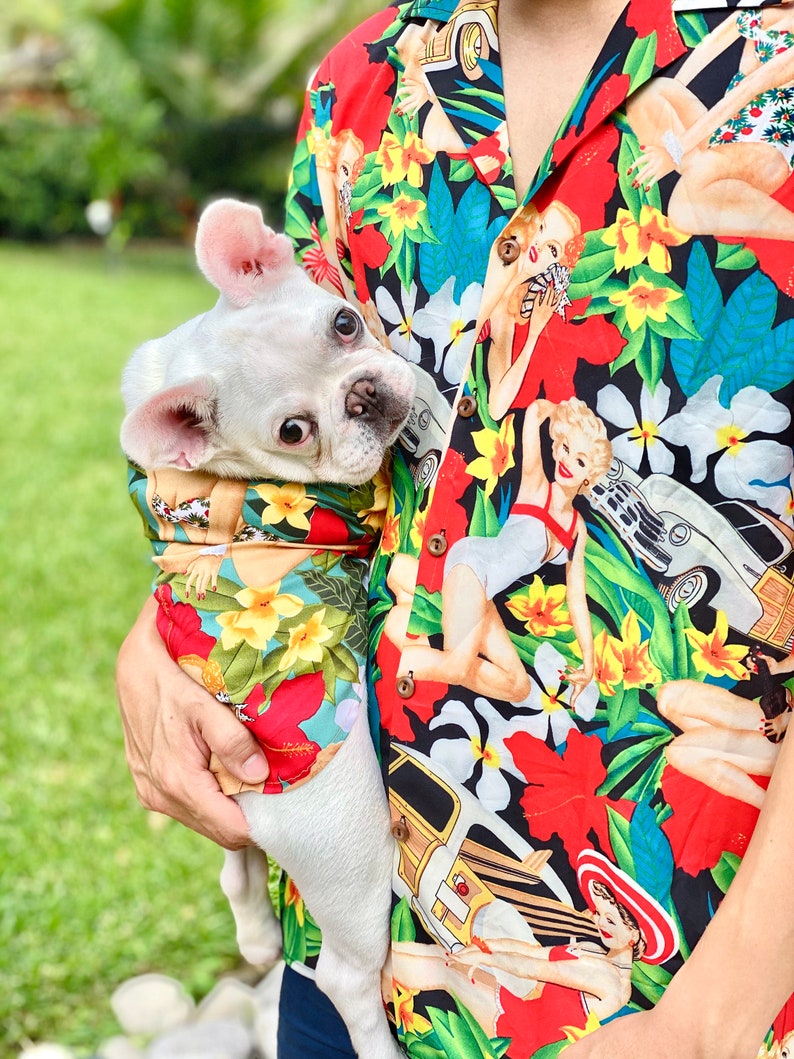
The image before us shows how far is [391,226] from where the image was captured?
4.40 feet

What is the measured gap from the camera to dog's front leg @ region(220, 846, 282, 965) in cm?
165

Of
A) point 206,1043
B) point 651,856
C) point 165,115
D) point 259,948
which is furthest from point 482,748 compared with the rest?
point 165,115

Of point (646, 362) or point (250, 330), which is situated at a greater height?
point (646, 362)

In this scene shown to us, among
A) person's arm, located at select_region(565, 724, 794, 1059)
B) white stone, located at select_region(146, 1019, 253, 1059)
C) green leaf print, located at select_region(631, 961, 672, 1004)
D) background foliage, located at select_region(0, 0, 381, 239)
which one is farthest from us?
background foliage, located at select_region(0, 0, 381, 239)

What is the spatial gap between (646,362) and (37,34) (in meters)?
20.3

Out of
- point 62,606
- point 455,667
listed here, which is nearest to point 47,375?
point 62,606

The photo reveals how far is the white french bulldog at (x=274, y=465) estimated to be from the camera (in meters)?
1.41

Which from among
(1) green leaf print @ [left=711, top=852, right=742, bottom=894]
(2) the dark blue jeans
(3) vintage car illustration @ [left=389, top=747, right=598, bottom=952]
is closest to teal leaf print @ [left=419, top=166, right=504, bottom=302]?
(3) vintage car illustration @ [left=389, top=747, right=598, bottom=952]

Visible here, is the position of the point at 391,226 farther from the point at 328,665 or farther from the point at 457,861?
the point at 457,861

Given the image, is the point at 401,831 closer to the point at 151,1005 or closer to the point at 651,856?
the point at 651,856

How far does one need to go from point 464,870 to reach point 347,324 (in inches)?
30.2

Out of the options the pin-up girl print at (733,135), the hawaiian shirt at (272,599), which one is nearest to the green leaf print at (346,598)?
the hawaiian shirt at (272,599)

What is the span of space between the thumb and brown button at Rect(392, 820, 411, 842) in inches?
7.5

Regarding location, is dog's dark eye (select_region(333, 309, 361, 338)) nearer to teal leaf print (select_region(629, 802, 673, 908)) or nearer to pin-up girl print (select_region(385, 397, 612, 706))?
pin-up girl print (select_region(385, 397, 612, 706))
